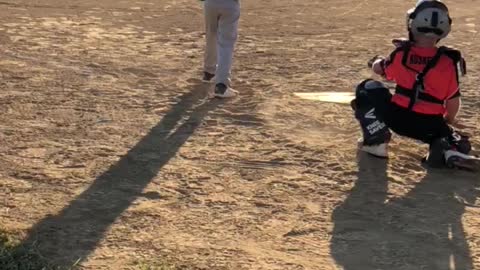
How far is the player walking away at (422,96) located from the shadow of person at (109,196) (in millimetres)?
1168

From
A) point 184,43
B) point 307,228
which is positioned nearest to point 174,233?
point 307,228

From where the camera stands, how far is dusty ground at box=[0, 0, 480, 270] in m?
4.23

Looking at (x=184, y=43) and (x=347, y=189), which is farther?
(x=184, y=43)

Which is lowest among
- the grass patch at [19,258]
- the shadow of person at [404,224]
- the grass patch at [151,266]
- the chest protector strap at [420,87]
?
the shadow of person at [404,224]

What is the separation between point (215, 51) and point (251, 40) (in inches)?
69.1

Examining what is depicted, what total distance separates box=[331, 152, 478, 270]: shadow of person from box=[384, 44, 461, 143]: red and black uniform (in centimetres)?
31

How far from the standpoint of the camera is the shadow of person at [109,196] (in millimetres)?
4137

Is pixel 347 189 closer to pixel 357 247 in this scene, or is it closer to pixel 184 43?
pixel 357 247

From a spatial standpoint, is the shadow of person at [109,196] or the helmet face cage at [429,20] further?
the helmet face cage at [429,20]

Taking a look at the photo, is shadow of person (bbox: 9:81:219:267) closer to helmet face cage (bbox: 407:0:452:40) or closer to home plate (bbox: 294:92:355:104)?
home plate (bbox: 294:92:355:104)

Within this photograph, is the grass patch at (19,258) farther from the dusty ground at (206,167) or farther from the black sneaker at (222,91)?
the black sneaker at (222,91)

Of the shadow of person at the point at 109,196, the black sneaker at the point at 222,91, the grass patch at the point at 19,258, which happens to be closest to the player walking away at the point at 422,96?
the shadow of person at the point at 109,196

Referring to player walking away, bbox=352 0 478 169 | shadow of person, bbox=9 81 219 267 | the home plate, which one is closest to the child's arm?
player walking away, bbox=352 0 478 169

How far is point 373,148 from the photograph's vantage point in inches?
219
